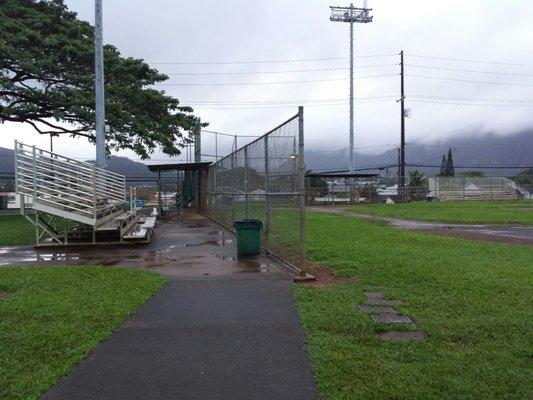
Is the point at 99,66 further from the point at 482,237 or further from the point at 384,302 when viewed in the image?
the point at 384,302

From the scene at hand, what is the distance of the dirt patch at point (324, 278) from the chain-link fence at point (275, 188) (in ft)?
1.02

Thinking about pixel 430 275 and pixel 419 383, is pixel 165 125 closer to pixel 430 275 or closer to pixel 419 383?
pixel 430 275

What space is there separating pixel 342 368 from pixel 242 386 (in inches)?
34.2

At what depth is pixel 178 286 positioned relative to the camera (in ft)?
26.5

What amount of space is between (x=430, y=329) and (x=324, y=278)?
3216 millimetres

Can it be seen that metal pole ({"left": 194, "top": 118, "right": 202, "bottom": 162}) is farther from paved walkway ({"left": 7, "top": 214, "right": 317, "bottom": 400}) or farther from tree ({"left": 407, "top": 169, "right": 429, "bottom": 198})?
tree ({"left": 407, "top": 169, "right": 429, "bottom": 198})

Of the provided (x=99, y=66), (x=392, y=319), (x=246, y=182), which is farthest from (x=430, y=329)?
(x=99, y=66)

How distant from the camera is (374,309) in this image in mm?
6480

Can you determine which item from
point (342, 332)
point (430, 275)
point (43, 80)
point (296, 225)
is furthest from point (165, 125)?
point (342, 332)

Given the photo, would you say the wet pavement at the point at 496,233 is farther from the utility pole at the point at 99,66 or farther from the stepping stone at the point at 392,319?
the utility pole at the point at 99,66

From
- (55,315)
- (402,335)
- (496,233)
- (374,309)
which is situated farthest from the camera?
(496,233)

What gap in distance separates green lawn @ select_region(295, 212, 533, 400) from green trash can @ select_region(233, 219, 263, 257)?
48.9 inches

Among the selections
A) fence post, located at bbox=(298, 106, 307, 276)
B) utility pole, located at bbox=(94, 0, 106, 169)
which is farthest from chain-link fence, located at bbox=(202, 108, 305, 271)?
utility pole, located at bbox=(94, 0, 106, 169)

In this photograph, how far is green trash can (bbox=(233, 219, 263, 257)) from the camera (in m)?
10.9
